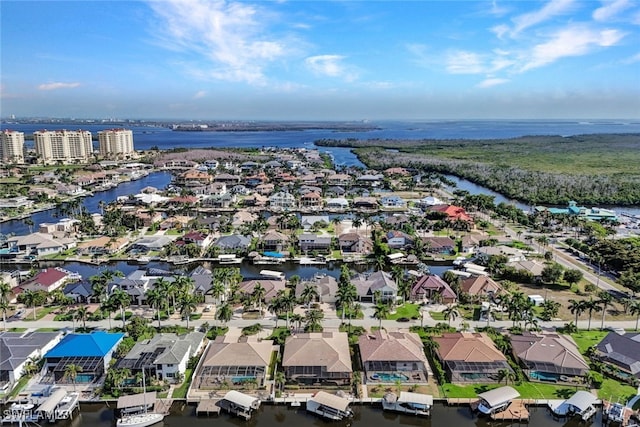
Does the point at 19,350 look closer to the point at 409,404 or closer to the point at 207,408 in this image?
the point at 207,408

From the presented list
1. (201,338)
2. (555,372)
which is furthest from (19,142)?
(555,372)

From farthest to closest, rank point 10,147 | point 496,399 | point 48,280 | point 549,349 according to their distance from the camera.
Answer: point 10,147, point 48,280, point 549,349, point 496,399

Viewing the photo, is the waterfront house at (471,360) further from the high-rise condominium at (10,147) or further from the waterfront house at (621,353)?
the high-rise condominium at (10,147)

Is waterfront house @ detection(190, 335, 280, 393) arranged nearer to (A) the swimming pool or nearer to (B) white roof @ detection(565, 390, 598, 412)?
(A) the swimming pool

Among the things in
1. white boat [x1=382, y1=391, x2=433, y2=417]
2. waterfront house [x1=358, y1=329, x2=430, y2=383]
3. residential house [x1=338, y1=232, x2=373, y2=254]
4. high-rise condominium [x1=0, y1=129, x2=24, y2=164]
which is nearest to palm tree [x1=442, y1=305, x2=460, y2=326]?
waterfront house [x1=358, y1=329, x2=430, y2=383]

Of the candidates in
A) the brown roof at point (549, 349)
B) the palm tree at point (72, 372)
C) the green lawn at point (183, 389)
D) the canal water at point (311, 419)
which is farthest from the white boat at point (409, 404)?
the palm tree at point (72, 372)

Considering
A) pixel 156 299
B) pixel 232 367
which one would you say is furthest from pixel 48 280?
pixel 232 367

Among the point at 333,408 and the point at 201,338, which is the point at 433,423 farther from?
the point at 201,338
